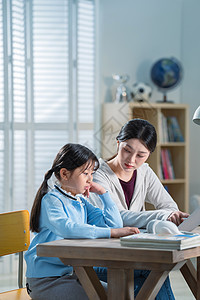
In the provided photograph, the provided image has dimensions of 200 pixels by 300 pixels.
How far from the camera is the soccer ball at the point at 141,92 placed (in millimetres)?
4508

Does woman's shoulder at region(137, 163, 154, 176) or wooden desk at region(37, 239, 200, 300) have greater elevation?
woman's shoulder at region(137, 163, 154, 176)

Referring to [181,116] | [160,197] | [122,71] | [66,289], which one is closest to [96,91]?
[122,71]

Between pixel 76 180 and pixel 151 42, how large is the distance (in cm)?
314

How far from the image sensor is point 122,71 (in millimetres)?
4715

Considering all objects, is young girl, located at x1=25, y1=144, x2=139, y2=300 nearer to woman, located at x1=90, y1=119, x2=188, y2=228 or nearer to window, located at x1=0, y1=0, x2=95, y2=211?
woman, located at x1=90, y1=119, x2=188, y2=228

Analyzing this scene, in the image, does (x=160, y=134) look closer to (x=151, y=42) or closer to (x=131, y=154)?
(x=151, y=42)

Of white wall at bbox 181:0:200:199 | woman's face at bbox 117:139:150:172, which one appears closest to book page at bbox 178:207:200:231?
woman's face at bbox 117:139:150:172

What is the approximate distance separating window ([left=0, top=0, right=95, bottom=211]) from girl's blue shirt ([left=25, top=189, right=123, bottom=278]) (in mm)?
2023

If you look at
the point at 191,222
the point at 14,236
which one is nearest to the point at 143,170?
the point at 191,222

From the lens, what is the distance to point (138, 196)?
2.49 meters

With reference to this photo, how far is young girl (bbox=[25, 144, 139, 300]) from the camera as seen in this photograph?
5.92ft

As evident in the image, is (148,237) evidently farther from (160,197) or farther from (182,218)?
(160,197)

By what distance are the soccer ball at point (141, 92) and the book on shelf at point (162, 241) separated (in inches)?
116

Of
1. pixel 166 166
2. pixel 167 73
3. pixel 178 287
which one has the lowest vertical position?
pixel 178 287
